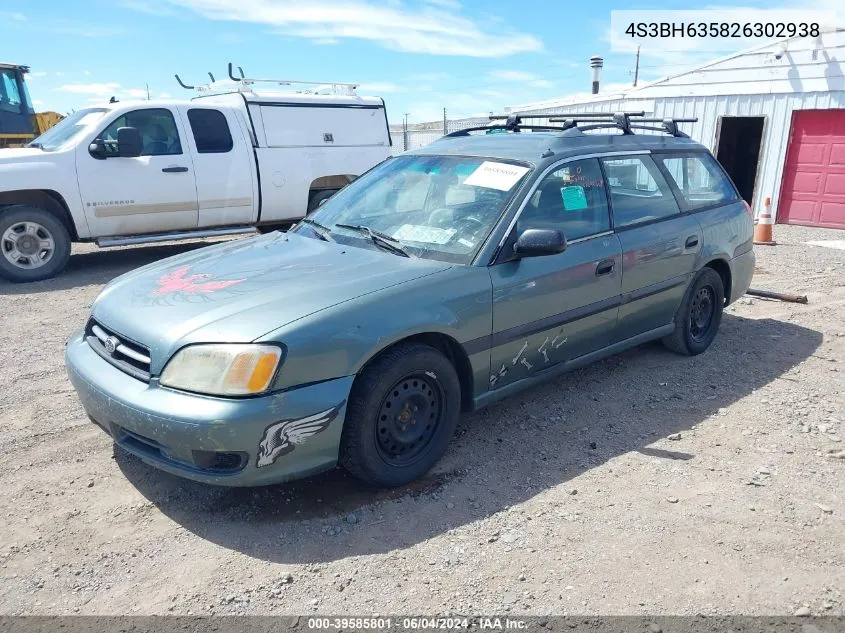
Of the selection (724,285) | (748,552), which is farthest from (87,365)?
(724,285)

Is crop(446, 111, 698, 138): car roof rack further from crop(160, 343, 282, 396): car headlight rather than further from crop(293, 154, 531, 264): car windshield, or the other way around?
crop(160, 343, 282, 396): car headlight

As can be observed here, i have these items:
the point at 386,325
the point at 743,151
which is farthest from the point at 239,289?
the point at 743,151

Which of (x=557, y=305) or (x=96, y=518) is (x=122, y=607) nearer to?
(x=96, y=518)

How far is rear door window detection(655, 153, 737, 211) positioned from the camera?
487 cm

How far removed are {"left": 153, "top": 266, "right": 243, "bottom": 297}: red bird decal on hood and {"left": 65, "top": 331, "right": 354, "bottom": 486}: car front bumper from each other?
1.65 feet

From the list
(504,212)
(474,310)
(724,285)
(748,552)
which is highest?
→ (504,212)

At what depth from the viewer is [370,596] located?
255cm

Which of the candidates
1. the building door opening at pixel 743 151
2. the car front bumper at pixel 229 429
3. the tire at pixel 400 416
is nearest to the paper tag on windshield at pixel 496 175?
the tire at pixel 400 416

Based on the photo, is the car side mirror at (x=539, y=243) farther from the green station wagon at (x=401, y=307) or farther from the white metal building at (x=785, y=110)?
the white metal building at (x=785, y=110)

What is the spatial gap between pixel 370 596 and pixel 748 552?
1624mm

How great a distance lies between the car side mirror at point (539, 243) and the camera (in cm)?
342

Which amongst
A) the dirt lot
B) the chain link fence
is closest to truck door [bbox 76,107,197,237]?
the dirt lot

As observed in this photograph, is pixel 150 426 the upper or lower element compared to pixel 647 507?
upper

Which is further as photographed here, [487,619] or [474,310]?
[474,310]
